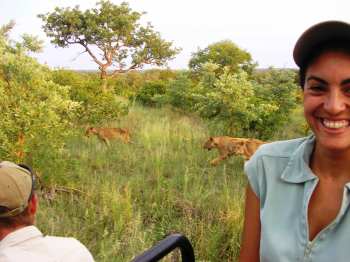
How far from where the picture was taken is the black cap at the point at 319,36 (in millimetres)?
1179

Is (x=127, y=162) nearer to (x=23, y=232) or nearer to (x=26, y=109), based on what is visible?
(x=26, y=109)

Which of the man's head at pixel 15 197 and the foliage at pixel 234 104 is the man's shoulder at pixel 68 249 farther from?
the foliage at pixel 234 104

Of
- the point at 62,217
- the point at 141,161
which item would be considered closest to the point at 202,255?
the point at 62,217

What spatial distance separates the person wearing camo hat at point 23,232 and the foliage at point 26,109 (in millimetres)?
2084

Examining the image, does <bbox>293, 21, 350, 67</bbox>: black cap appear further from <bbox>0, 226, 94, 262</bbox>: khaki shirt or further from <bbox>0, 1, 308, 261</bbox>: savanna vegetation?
<bbox>0, 1, 308, 261</bbox>: savanna vegetation

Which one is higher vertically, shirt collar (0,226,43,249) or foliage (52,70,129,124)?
foliage (52,70,129,124)

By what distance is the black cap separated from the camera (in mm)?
1179

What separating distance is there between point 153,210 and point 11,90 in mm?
1714

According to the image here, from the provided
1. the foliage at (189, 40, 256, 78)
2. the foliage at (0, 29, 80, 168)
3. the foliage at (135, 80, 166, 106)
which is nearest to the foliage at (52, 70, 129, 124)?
the foliage at (0, 29, 80, 168)

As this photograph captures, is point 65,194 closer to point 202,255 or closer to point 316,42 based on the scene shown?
point 202,255

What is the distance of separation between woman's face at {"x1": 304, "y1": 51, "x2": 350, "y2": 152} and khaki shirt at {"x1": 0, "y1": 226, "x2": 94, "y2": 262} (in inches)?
46.2

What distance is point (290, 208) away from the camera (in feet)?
4.20

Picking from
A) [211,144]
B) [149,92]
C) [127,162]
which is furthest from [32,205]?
[149,92]

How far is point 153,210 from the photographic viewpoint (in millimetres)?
4246
